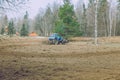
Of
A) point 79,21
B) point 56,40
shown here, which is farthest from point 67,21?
point 79,21

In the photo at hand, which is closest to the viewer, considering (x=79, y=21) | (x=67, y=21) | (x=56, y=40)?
(x=56, y=40)

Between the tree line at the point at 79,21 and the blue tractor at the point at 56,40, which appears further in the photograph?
the tree line at the point at 79,21

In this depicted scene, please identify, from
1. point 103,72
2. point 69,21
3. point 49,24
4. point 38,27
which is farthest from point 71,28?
point 38,27

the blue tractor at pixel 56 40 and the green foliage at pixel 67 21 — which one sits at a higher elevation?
the green foliage at pixel 67 21

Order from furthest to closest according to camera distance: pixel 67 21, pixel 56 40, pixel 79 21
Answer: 1. pixel 79 21
2. pixel 67 21
3. pixel 56 40

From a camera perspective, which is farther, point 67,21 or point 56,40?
point 67,21

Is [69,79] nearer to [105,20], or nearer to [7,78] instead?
[7,78]

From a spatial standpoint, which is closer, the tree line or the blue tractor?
the blue tractor

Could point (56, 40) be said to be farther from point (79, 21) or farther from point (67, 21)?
point (79, 21)

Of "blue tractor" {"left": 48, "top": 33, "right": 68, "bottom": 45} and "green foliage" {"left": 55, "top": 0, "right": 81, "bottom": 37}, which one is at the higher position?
"green foliage" {"left": 55, "top": 0, "right": 81, "bottom": 37}

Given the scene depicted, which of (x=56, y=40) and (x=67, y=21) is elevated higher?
(x=67, y=21)

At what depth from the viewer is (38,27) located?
12625 centimetres

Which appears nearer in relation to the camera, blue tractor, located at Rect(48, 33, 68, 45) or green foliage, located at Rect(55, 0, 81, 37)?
blue tractor, located at Rect(48, 33, 68, 45)

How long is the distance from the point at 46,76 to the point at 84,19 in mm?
81384
